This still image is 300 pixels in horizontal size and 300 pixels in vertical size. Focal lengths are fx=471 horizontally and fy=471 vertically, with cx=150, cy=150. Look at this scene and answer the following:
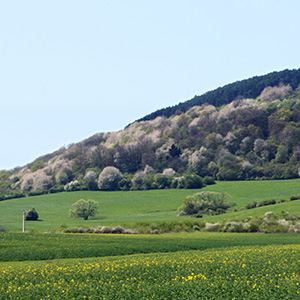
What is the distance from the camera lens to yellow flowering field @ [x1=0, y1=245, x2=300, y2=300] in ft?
57.4

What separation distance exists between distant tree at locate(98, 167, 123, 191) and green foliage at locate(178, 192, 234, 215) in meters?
45.1

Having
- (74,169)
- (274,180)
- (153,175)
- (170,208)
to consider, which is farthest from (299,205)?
(74,169)

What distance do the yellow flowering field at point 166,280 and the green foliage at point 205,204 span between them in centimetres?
7330

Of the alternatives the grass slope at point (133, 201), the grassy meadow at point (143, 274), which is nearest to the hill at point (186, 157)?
the grass slope at point (133, 201)

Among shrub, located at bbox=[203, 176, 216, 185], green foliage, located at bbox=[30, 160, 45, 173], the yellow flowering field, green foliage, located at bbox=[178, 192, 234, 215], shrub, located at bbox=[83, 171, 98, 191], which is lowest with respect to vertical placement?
green foliage, located at bbox=[178, 192, 234, 215]

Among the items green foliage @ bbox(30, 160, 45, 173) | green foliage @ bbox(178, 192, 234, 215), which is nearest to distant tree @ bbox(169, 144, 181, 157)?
green foliage @ bbox(30, 160, 45, 173)

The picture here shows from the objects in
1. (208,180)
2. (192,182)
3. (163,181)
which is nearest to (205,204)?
(192,182)

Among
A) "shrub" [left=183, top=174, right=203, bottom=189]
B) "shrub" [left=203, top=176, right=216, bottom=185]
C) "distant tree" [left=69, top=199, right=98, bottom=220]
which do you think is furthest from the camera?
"shrub" [left=203, top=176, right=216, bottom=185]

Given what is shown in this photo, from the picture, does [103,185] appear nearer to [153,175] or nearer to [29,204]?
[153,175]

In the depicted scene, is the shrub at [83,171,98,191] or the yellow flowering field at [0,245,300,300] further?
the shrub at [83,171,98,191]

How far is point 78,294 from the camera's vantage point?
59.9 ft

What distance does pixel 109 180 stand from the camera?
14438 cm

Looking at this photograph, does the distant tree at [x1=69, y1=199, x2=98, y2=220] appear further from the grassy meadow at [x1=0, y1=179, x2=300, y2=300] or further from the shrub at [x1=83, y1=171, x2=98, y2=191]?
the grassy meadow at [x1=0, y1=179, x2=300, y2=300]

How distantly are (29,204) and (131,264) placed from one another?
108 m
